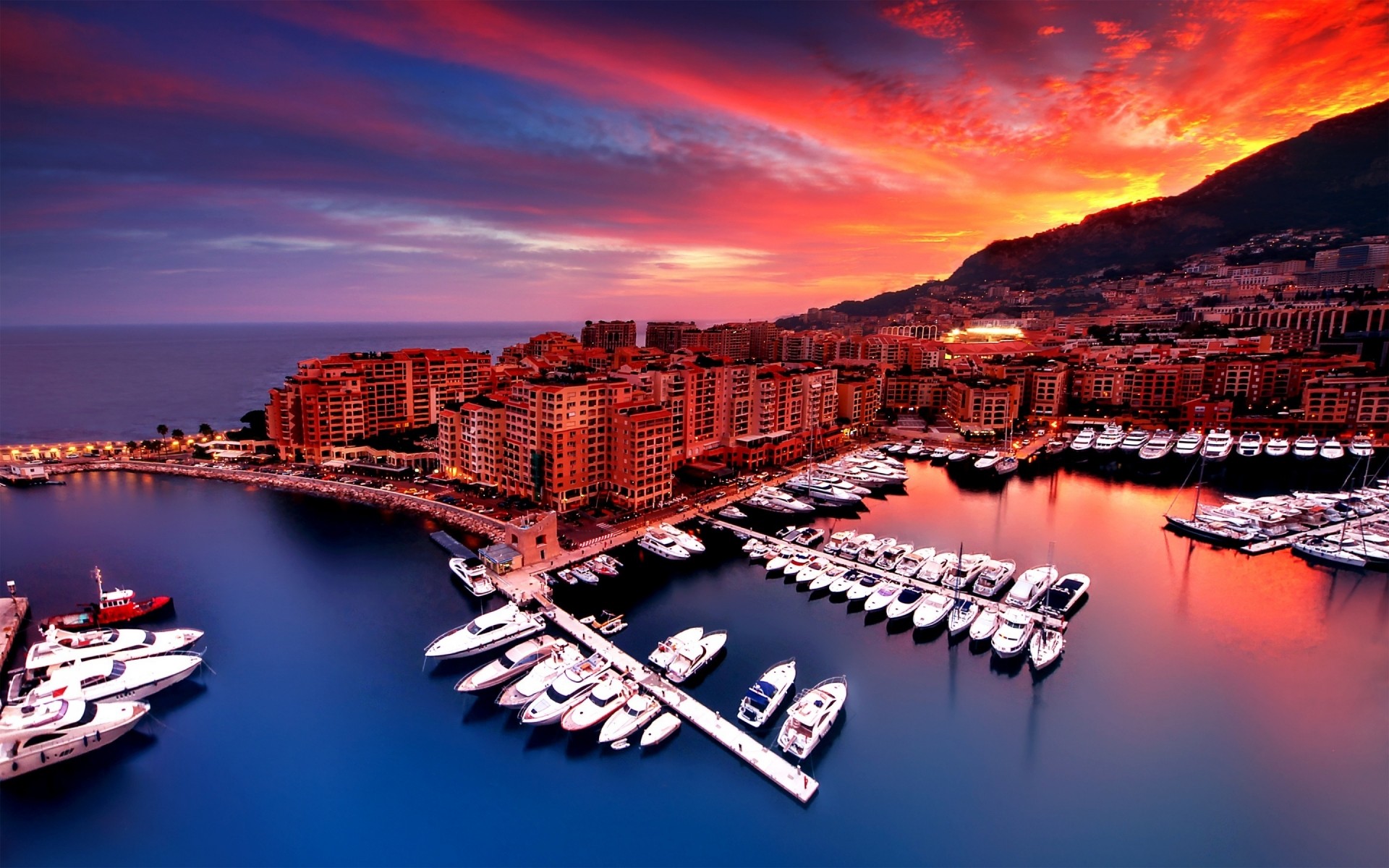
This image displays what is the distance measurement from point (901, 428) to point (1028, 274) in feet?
482

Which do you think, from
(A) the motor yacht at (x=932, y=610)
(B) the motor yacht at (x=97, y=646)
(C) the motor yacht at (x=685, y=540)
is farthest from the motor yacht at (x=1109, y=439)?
(B) the motor yacht at (x=97, y=646)

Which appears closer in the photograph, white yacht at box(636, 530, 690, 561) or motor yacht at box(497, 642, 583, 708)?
motor yacht at box(497, 642, 583, 708)

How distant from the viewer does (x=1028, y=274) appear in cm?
18250

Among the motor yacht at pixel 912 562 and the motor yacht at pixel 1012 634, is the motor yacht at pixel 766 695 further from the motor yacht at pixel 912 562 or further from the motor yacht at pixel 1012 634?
the motor yacht at pixel 912 562

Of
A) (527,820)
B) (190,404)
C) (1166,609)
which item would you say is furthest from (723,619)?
(190,404)

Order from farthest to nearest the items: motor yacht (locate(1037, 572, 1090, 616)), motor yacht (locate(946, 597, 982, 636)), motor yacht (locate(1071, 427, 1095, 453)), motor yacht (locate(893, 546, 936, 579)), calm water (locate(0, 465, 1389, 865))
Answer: motor yacht (locate(1071, 427, 1095, 453)), motor yacht (locate(893, 546, 936, 579)), motor yacht (locate(1037, 572, 1090, 616)), motor yacht (locate(946, 597, 982, 636)), calm water (locate(0, 465, 1389, 865))

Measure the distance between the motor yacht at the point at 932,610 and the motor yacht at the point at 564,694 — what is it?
11.7 meters

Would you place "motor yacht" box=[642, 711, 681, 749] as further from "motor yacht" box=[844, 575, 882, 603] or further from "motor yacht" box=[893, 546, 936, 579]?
"motor yacht" box=[893, 546, 936, 579]

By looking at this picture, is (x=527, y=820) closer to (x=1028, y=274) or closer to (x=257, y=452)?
(x=257, y=452)

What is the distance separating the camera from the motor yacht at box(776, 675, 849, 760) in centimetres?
1806

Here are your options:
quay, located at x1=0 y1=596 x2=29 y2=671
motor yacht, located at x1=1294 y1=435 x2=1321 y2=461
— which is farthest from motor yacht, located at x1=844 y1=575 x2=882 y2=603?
motor yacht, located at x1=1294 y1=435 x2=1321 y2=461

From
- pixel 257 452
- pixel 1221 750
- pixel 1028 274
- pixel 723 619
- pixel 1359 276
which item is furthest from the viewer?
pixel 1028 274

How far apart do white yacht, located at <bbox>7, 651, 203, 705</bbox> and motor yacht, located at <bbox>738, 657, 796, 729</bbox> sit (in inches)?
697


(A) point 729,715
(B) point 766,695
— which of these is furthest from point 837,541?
(A) point 729,715
